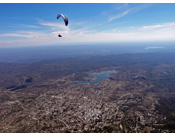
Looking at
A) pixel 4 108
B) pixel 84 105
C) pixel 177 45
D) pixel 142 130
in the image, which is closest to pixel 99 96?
pixel 84 105

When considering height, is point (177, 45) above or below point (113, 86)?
above

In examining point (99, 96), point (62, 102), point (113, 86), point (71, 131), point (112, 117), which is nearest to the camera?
point (71, 131)

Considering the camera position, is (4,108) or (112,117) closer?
(112,117)

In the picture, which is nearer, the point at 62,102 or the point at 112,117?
the point at 112,117

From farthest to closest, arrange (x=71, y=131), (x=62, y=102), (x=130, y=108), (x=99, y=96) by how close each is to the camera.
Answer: (x=99, y=96) < (x=62, y=102) < (x=130, y=108) < (x=71, y=131)

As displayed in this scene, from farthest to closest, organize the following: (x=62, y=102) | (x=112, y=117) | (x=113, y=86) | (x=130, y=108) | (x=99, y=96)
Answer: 1. (x=113, y=86)
2. (x=99, y=96)
3. (x=62, y=102)
4. (x=130, y=108)
5. (x=112, y=117)

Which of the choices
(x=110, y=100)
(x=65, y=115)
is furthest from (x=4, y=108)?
(x=110, y=100)

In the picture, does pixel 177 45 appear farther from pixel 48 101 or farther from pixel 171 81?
pixel 171 81

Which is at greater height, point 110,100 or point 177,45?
point 177,45

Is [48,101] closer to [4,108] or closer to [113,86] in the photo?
[4,108]
